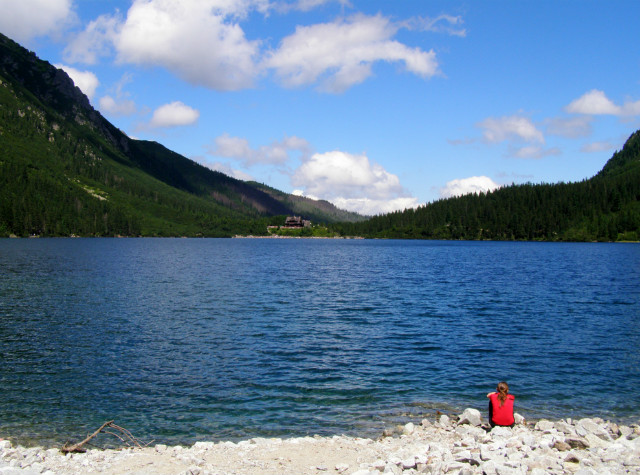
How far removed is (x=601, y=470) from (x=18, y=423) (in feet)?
80.6

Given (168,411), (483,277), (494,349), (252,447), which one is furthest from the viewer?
(483,277)

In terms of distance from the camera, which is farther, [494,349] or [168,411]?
[494,349]

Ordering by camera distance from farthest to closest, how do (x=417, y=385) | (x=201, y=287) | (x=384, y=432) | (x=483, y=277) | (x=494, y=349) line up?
(x=483, y=277) → (x=201, y=287) → (x=494, y=349) → (x=417, y=385) → (x=384, y=432)

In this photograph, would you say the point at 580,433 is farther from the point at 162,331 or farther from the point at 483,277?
the point at 483,277

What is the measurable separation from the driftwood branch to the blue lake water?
59 cm

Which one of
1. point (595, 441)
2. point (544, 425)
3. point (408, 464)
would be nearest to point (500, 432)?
point (544, 425)

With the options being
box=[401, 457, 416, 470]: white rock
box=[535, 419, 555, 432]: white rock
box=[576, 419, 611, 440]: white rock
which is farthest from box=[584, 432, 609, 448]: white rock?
box=[401, 457, 416, 470]: white rock

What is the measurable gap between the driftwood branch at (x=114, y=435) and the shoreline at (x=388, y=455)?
0.48 m

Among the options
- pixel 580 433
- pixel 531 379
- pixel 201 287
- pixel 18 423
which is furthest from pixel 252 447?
pixel 201 287

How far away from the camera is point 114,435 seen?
20.5 m

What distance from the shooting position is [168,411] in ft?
75.3

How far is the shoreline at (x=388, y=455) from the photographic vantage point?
15648mm

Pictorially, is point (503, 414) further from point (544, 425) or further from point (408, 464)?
point (408, 464)

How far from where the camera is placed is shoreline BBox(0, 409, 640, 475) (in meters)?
15.6
